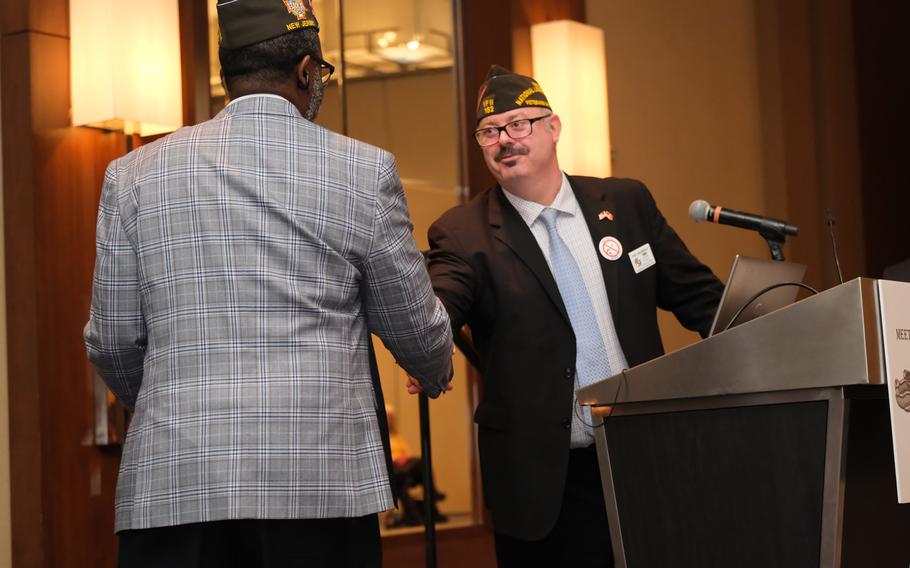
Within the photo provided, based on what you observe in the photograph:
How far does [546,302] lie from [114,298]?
1.12 meters

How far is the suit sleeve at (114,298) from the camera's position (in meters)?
1.63

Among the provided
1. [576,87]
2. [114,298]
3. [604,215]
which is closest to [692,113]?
[576,87]

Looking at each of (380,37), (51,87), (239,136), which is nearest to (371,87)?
(380,37)

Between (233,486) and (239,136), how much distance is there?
1.61ft

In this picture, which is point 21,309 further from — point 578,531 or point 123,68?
point 578,531

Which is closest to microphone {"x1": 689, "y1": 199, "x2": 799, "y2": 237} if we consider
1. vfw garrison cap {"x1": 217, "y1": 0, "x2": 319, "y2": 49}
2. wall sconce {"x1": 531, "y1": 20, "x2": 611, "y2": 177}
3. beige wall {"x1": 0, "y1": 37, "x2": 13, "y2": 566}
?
vfw garrison cap {"x1": 217, "y1": 0, "x2": 319, "y2": 49}

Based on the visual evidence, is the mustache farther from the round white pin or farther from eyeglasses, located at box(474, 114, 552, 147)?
the round white pin

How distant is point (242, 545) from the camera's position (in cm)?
158

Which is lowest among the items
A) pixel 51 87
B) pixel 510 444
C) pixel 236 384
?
pixel 510 444

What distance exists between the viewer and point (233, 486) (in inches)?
59.6

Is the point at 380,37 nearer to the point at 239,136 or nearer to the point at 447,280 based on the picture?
the point at 447,280

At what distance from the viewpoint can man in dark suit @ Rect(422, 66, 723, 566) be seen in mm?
2439

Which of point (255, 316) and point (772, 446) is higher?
point (255, 316)

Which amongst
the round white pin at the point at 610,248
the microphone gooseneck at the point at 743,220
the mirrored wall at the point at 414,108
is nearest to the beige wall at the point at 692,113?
the mirrored wall at the point at 414,108
